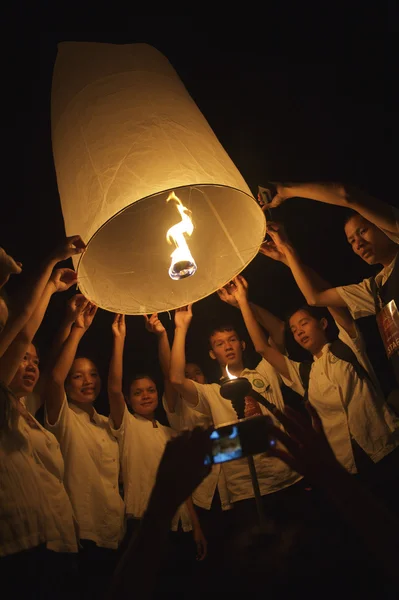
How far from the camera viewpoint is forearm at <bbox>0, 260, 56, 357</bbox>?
2.33 meters

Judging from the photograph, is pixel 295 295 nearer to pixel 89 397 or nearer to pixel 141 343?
pixel 141 343

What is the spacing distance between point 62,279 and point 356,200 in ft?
6.24

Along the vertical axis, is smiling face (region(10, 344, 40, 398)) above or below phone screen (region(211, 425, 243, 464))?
above

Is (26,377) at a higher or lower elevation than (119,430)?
higher

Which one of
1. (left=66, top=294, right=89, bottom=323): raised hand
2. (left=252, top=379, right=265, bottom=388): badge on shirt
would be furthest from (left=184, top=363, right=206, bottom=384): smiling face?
(left=66, top=294, right=89, bottom=323): raised hand

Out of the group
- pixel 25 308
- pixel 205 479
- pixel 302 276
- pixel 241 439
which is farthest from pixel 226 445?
pixel 205 479

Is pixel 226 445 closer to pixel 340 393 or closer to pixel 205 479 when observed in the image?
pixel 340 393

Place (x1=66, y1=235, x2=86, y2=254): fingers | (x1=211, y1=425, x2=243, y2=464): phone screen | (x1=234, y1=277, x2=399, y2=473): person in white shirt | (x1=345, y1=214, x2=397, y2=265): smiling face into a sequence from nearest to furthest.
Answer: (x1=211, y1=425, x2=243, y2=464): phone screen
(x1=66, y1=235, x2=86, y2=254): fingers
(x1=345, y1=214, x2=397, y2=265): smiling face
(x1=234, y1=277, x2=399, y2=473): person in white shirt

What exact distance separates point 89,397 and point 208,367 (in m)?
2.44

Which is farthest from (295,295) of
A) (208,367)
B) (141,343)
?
(141,343)

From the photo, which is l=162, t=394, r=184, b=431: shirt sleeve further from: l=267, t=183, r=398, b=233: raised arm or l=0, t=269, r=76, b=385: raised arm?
l=267, t=183, r=398, b=233: raised arm

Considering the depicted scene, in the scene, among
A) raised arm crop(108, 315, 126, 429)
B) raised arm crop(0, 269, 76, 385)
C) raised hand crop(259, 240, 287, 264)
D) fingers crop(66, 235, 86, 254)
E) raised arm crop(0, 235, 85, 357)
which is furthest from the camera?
raised arm crop(108, 315, 126, 429)

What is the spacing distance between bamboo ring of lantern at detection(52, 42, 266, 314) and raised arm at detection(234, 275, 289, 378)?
3.59 feet

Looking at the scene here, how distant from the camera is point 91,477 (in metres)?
3.12
